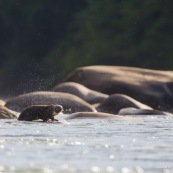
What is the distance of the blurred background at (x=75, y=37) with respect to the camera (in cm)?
3366

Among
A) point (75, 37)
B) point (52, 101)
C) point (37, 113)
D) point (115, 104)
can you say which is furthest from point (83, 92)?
point (75, 37)

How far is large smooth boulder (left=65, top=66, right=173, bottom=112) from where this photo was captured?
22375mm

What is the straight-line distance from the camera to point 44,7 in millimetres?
40031

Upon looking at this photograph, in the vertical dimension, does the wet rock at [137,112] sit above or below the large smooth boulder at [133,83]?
above

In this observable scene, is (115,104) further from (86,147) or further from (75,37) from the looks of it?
(75,37)

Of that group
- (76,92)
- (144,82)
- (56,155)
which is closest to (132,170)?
(56,155)

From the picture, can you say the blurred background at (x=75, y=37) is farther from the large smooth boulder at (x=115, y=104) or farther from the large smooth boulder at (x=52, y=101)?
the large smooth boulder at (x=115, y=104)

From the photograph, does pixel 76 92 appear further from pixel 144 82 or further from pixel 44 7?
pixel 44 7

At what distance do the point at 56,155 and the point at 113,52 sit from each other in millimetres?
25361

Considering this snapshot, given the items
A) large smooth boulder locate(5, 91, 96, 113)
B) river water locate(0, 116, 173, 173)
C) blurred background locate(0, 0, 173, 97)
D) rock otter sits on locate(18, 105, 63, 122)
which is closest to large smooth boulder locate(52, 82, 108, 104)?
large smooth boulder locate(5, 91, 96, 113)

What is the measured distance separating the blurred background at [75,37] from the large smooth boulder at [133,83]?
5.46 meters

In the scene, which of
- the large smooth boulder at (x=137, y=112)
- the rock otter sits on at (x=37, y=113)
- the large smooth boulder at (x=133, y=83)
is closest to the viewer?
the rock otter sits on at (x=37, y=113)

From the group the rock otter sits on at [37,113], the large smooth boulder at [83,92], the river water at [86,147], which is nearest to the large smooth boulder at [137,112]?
the rock otter sits on at [37,113]

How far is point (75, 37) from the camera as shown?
37062mm
